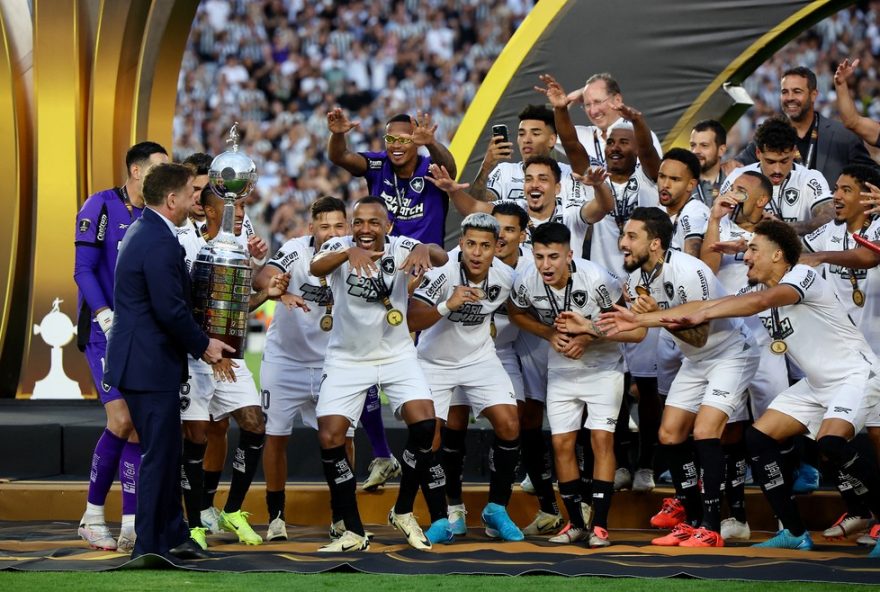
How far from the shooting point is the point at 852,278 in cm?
777

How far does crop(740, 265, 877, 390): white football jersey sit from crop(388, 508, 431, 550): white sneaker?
231 centimetres

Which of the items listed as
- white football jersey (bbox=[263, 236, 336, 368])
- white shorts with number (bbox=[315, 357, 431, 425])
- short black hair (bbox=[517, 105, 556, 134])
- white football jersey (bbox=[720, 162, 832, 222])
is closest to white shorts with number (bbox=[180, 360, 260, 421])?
white football jersey (bbox=[263, 236, 336, 368])

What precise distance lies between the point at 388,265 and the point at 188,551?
1889 millimetres

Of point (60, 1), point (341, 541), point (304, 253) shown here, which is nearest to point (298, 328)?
point (304, 253)

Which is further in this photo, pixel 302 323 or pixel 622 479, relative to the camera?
pixel 622 479

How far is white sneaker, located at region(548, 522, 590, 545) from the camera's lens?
7.23 meters

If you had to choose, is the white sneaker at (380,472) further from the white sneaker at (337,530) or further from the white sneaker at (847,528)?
the white sneaker at (847,528)

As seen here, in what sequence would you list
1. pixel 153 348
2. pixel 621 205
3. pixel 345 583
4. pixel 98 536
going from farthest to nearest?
pixel 621 205, pixel 98 536, pixel 153 348, pixel 345 583

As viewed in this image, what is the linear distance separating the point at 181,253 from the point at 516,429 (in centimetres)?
227

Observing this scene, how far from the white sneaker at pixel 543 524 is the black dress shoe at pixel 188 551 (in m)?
1.99


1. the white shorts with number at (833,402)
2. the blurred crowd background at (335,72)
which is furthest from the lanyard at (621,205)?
the blurred crowd background at (335,72)

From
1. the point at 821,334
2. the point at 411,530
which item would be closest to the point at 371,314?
the point at 411,530

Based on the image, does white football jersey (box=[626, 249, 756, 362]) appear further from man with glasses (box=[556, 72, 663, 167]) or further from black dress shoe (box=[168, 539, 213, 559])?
black dress shoe (box=[168, 539, 213, 559])

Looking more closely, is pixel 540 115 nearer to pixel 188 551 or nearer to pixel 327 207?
pixel 327 207
